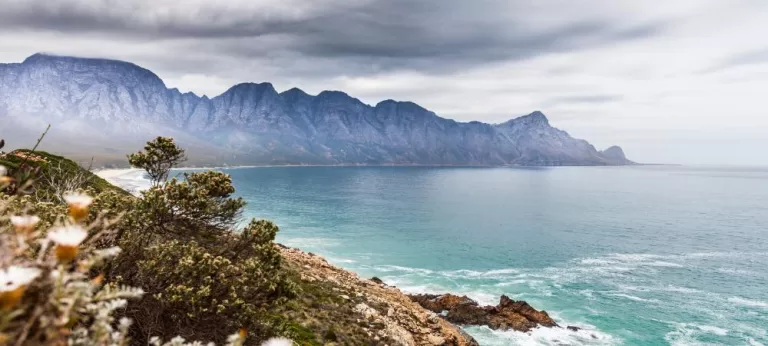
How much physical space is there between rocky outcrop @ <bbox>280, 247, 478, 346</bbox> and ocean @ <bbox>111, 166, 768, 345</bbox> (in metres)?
12.5

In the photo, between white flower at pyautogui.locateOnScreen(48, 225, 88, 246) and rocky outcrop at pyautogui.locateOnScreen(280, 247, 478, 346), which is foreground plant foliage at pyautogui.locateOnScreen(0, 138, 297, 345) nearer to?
rocky outcrop at pyautogui.locateOnScreen(280, 247, 478, 346)

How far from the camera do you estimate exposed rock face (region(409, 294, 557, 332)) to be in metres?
41.3

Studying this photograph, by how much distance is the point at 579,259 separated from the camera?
68.3 metres

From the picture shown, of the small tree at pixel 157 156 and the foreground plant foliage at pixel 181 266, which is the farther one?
the small tree at pixel 157 156

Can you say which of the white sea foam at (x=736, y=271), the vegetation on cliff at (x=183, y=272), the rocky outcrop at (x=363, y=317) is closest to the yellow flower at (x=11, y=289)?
the vegetation on cliff at (x=183, y=272)

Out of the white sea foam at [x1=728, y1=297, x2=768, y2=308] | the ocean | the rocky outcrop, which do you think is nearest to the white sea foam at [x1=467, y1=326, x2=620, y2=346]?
the ocean

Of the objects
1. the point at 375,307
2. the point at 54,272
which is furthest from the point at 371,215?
the point at 54,272

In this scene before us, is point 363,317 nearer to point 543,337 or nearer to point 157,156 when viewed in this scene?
point 157,156

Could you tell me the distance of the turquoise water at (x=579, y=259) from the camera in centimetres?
4394

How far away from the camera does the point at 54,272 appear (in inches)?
123

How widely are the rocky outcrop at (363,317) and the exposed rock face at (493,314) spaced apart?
38.0ft

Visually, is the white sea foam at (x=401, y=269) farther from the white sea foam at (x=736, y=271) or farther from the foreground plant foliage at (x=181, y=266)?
the foreground plant foliage at (x=181, y=266)

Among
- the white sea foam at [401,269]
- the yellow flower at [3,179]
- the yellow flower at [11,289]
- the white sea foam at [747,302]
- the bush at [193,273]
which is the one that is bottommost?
the white sea foam at [401,269]

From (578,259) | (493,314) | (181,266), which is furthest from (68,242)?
(578,259)
